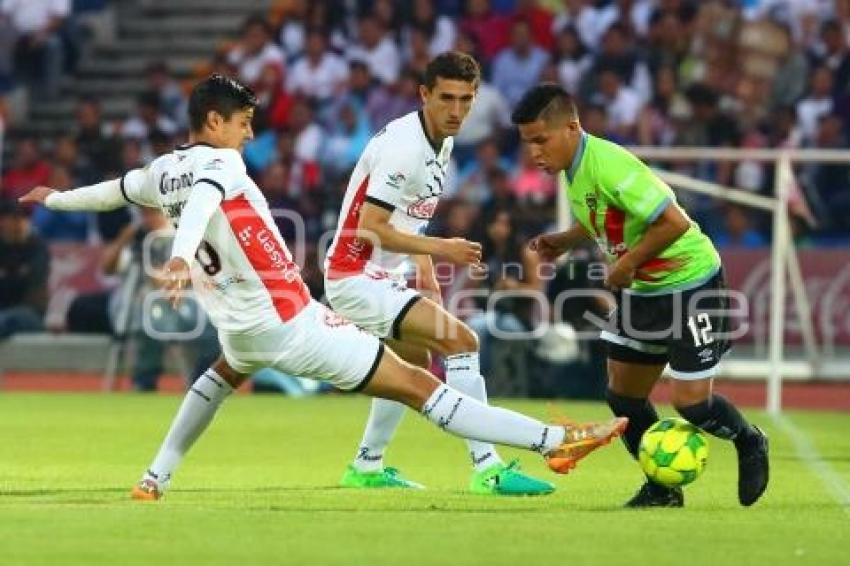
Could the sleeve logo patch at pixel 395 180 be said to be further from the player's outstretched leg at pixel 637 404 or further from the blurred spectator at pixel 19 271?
the blurred spectator at pixel 19 271

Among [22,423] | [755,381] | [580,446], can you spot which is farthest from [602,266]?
[580,446]

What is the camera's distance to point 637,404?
1070cm

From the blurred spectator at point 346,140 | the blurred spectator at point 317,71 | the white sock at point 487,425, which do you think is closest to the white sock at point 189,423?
the white sock at point 487,425

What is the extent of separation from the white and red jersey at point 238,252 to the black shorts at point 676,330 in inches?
65.5

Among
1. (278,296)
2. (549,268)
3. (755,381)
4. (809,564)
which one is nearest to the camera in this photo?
(809,564)

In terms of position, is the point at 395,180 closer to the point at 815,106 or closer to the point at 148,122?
the point at 815,106

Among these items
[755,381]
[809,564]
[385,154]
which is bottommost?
[755,381]

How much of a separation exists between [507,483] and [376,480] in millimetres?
1000

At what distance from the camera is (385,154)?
11336 mm

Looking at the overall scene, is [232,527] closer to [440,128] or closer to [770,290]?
[440,128]

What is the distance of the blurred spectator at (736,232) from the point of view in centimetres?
2166

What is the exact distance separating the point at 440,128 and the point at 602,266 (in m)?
7.98

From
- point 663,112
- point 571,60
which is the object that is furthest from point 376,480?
point 571,60

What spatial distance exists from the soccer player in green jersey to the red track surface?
10779mm
